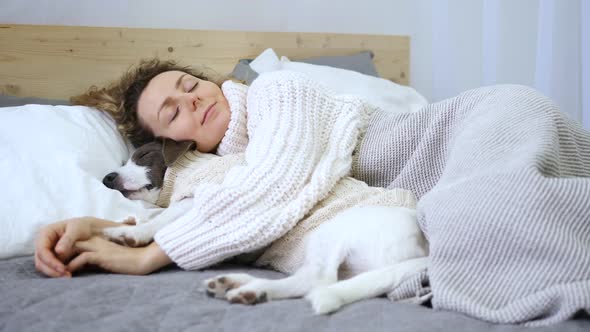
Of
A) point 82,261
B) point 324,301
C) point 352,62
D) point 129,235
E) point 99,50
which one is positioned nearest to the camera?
point 324,301

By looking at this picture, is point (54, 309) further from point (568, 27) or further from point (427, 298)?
point (568, 27)

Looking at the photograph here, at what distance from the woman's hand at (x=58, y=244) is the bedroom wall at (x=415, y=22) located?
4.49ft

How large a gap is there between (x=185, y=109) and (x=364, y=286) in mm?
802

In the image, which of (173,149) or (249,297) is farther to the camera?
(173,149)

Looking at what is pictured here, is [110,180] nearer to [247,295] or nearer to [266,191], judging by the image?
[266,191]

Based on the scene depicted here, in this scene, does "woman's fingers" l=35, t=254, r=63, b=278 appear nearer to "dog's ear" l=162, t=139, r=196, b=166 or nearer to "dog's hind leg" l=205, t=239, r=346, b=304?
"dog's hind leg" l=205, t=239, r=346, b=304

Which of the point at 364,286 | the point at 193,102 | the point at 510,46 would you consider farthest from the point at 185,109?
the point at 510,46

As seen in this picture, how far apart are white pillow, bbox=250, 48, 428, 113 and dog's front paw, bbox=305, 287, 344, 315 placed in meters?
1.43

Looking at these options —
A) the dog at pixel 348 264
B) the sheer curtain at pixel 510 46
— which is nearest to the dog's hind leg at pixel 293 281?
the dog at pixel 348 264

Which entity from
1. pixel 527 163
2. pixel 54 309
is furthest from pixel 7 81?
pixel 527 163

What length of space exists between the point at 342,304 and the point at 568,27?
7.39 ft

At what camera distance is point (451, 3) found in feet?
10.3

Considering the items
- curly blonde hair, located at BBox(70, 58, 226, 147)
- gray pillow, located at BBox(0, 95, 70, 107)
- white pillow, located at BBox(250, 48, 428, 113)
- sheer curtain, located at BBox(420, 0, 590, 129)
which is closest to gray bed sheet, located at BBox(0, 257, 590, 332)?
curly blonde hair, located at BBox(70, 58, 226, 147)

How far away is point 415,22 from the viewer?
10.7ft
